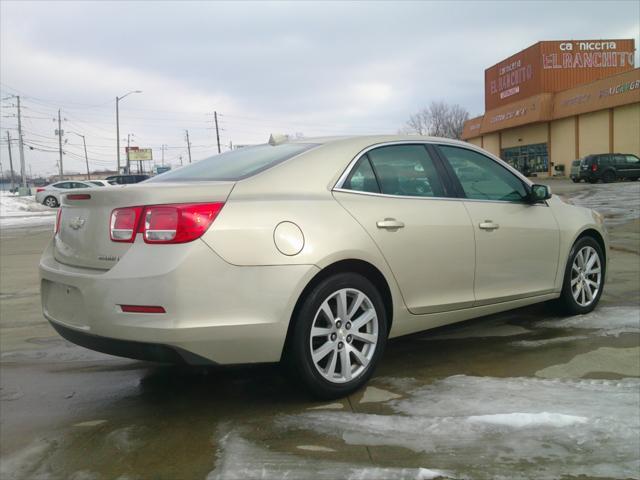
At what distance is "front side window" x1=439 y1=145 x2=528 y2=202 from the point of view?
4.35 metres

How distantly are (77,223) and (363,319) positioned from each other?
1696 mm

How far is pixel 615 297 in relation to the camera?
5926 millimetres

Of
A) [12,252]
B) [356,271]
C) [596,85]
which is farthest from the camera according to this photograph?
[596,85]

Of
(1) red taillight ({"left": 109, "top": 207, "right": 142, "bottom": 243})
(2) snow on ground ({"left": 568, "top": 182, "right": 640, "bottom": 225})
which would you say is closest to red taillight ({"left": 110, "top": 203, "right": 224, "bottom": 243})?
(1) red taillight ({"left": 109, "top": 207, "right": 142, "bottom": 243})

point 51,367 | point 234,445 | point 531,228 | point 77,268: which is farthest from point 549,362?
point 51,367

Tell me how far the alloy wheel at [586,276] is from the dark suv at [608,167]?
27.4 metres

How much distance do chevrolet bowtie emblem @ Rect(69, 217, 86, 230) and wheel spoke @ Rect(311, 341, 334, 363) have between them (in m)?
1.46

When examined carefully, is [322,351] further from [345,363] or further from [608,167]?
[608,167]

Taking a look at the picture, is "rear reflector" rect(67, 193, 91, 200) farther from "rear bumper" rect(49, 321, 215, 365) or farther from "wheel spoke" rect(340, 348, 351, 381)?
"wheel spoke" rect(340, 348, 351, 381)

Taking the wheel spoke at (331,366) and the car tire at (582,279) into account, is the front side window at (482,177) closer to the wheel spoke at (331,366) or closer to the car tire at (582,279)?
the car tire at (582,279)

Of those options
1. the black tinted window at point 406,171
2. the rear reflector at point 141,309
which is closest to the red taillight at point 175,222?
the rear reflector at point 141,309

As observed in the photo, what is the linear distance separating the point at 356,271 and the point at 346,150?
0.77 meters

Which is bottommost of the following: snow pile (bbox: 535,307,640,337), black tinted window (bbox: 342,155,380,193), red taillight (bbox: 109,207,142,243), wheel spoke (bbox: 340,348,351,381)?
snow pile (bbox: 535,307,640,337)

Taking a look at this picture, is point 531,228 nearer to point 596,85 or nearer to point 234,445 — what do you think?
point 234,445
